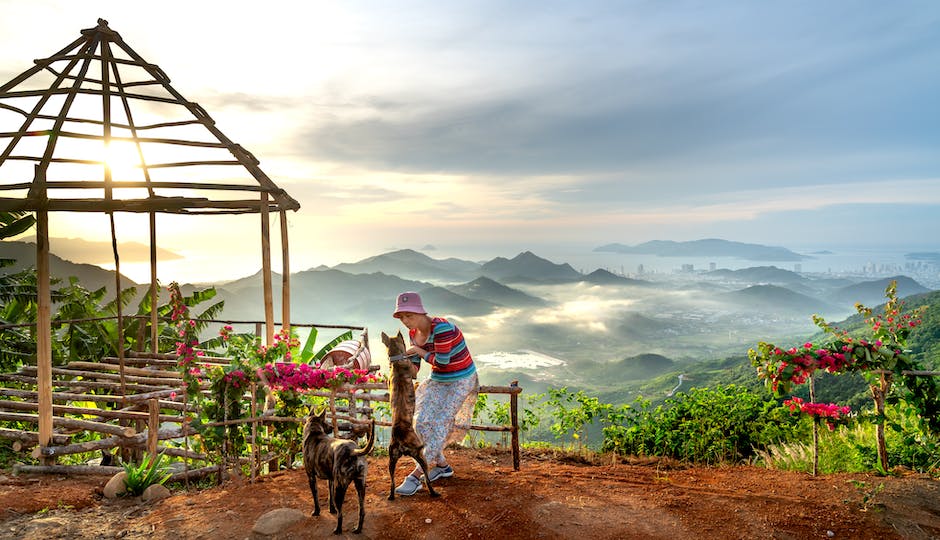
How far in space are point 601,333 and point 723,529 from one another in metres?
108

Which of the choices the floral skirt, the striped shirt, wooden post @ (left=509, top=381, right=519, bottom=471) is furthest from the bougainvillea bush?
wooden post @ (left=509, top=381, right=519, bottom=471)

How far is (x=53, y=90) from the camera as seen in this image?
9328mm

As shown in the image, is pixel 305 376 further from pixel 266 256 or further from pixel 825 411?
pixel 825 411

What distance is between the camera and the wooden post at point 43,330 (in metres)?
8.10

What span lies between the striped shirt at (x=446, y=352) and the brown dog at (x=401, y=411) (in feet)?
0.78

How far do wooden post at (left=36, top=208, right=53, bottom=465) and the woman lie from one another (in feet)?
17.5

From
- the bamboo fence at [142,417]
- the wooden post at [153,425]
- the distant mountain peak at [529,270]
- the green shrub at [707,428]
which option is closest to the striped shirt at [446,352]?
the bamboo fence at [142,417]

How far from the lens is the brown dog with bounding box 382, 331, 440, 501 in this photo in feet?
18.5

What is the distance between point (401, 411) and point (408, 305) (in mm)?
983

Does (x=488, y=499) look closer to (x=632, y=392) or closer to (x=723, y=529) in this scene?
(x=723, y=529)

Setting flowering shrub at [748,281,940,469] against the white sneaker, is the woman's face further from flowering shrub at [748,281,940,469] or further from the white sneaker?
flowering shrub at [748,281,940,469]

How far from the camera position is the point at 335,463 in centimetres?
506

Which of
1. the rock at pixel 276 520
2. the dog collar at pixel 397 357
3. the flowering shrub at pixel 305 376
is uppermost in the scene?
the dog collar at pixel 397 357

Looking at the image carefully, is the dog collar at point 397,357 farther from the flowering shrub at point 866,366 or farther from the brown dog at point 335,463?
the flowering shrub at point 866,366
